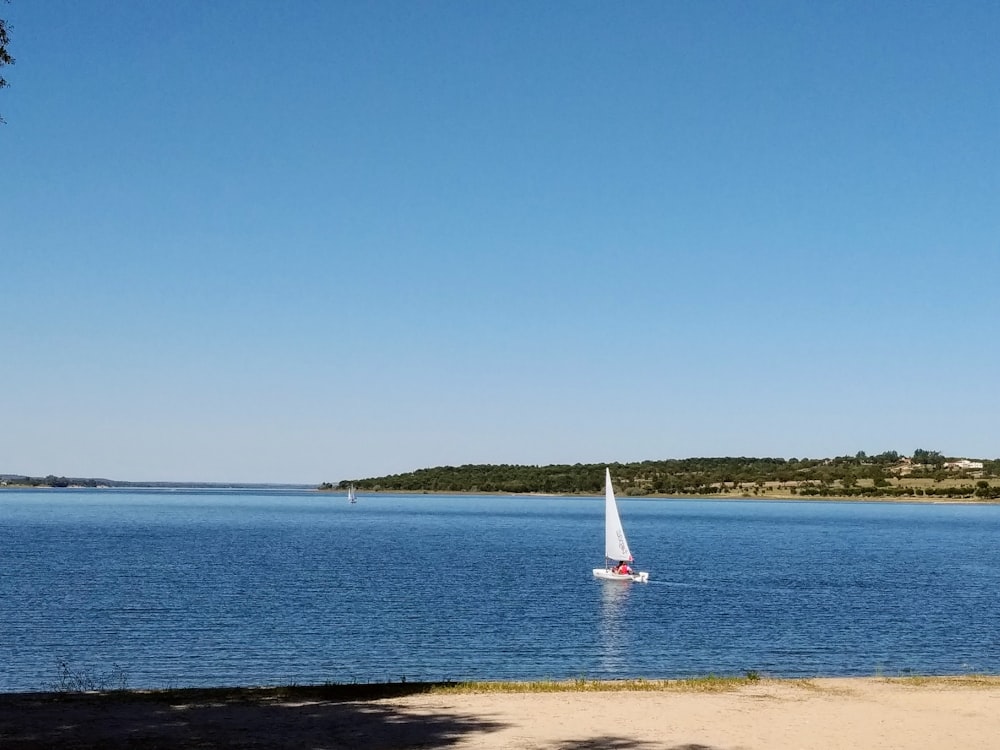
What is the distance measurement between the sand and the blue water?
52.2 ft

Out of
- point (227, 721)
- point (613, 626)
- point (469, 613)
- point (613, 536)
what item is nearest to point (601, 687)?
point (227, 721)

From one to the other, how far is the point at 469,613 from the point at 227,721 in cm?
3922

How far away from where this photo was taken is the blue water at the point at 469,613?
43.4 metres

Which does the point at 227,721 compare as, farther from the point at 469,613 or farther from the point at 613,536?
the point at 613,536

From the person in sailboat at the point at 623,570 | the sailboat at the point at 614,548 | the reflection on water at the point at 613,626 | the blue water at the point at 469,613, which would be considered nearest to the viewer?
the blue water at the point at 469,613

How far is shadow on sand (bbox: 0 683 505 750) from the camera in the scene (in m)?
19.3

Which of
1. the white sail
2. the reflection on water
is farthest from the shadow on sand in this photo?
the white sail

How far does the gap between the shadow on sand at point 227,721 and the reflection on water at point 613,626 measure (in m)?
20.5

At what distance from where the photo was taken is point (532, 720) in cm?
2152

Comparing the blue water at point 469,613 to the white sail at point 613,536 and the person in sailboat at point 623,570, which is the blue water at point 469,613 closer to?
the person in sailboat at point 623,570

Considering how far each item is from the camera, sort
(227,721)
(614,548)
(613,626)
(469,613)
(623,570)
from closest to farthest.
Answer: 1. (227,721)
2. (613,626)
3. (469,613)
4. (623,570)
5. (614,548)

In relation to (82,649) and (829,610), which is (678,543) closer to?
(829,610)

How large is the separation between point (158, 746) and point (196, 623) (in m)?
37.7

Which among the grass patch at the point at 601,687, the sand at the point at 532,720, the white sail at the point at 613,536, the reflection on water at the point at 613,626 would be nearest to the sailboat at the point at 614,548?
the white sail at the point at 613,536
